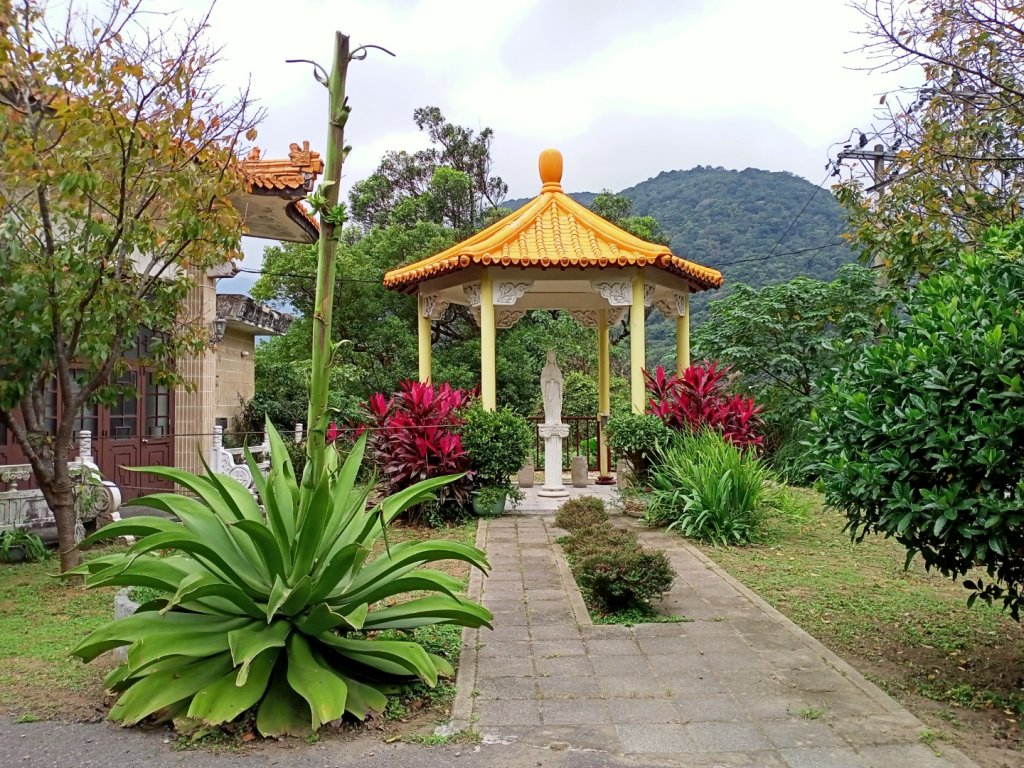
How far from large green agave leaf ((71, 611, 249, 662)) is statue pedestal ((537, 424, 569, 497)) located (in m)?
6.50

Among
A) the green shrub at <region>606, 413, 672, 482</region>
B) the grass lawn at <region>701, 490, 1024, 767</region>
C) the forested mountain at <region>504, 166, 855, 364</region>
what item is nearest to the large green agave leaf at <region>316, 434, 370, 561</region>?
the grass lawn at <region>701, 490, 1024, 767</region>

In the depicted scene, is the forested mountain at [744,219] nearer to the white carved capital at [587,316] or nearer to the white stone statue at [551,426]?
the white carved capital at [587,316]

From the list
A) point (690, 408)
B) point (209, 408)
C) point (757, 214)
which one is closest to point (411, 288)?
point (209, 408)

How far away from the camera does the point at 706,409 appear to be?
938cm

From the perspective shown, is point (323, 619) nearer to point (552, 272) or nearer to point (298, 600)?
point (298, 600)

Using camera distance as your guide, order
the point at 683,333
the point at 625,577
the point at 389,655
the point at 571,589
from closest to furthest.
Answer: the point at 389,655 → the point at 625,577 → the point at 571,589 → the point at 683,333

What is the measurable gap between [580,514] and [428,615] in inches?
167

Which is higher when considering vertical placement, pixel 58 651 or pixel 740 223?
pixel 740 223

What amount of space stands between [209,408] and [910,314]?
9.32m

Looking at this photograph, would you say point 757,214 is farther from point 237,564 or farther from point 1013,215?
point 237,564

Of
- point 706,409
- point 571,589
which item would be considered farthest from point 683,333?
point 571,589

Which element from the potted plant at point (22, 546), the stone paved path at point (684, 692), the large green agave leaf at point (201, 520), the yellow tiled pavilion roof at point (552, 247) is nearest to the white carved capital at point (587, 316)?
the yellow tiled pavilion roof at point (552, 247)

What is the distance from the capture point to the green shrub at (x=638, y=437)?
9.18 metres

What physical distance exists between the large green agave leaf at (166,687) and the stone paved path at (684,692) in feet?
3.55
